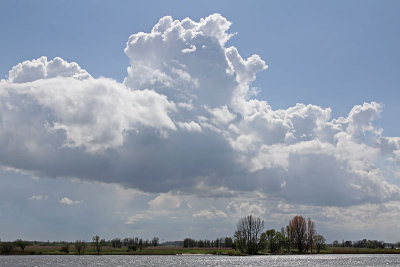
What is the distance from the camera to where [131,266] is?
97.4m

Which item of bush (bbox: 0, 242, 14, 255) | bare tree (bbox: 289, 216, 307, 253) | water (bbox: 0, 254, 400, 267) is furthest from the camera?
bare tree (bbox: 289, 216, 307, 253)

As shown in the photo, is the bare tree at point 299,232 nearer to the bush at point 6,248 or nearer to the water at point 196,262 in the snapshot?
the water at point 196,262

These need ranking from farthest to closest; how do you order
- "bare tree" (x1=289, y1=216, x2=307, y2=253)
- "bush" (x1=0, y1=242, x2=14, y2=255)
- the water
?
1. "bare tree" (x1=289, y1=216, x2=307, y2=253)
2. "bush" (x1=0, y1=242, x2=14, y2=255)
3. the water

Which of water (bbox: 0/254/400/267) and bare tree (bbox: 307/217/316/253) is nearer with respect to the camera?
water (bbox: 0/254/400/267)

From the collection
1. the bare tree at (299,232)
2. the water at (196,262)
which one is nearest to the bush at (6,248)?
the water at (196,262)

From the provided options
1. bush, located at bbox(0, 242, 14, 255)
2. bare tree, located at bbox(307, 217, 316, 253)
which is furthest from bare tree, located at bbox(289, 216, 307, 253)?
bush, located at bbox(0, 242, 14, 255)

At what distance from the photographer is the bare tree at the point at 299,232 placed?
617 feet

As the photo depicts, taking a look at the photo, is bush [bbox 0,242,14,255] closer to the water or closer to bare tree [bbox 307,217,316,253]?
the water

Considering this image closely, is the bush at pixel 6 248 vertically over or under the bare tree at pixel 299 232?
under

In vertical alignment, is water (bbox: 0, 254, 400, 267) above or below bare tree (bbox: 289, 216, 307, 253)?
below

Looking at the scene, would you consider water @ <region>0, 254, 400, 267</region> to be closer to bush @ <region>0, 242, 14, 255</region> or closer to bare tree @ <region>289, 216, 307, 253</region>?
bush @ <region>0, 242, 14, 255</region>

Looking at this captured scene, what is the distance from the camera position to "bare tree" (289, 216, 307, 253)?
188m

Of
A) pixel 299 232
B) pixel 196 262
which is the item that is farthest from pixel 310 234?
pixel 196 262

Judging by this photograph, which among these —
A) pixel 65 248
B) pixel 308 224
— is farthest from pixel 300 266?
pixel 65 248
